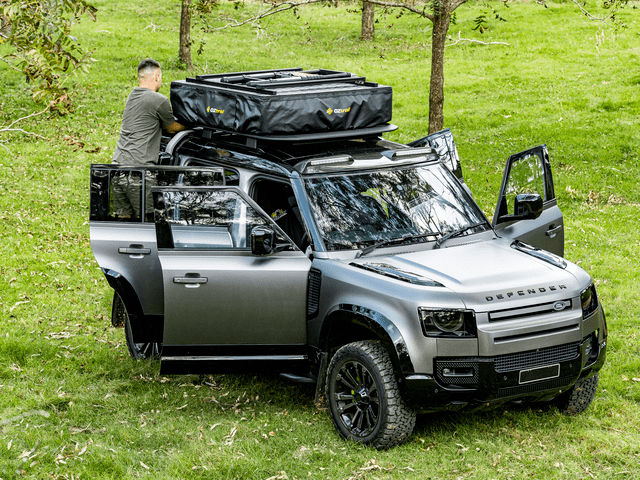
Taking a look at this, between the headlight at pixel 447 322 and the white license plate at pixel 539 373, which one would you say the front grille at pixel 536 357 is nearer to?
the white license plate at pixel 539 373

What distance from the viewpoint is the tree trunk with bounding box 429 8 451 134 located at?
36.6 ft

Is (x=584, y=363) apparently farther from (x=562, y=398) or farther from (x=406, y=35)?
(x=406, y=35)

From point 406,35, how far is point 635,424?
23.8m

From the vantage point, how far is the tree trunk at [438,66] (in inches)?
439

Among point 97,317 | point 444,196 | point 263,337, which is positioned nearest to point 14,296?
point 97,317

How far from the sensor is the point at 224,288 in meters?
5.56

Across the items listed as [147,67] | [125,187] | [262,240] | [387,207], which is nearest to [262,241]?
[262,240]

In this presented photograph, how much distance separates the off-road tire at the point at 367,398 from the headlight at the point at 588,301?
1372 mm

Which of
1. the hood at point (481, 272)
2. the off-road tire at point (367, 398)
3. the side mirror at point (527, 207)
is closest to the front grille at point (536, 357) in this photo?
the hood at point (481, 272)

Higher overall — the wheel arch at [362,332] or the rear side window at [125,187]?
the rear side window at [125,187]

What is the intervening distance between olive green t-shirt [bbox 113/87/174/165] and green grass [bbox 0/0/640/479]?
715 millimetres

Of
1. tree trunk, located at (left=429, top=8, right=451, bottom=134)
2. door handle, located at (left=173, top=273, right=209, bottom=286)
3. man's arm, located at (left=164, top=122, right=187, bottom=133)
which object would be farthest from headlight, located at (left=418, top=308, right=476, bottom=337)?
tree trunk, located at (left=429, top=8, right=451, bottom=134)

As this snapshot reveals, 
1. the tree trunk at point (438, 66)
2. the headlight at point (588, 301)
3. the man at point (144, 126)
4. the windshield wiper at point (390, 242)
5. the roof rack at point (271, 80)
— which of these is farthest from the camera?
the tree trunk at point (438, 66)

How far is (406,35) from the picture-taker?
27656mm
